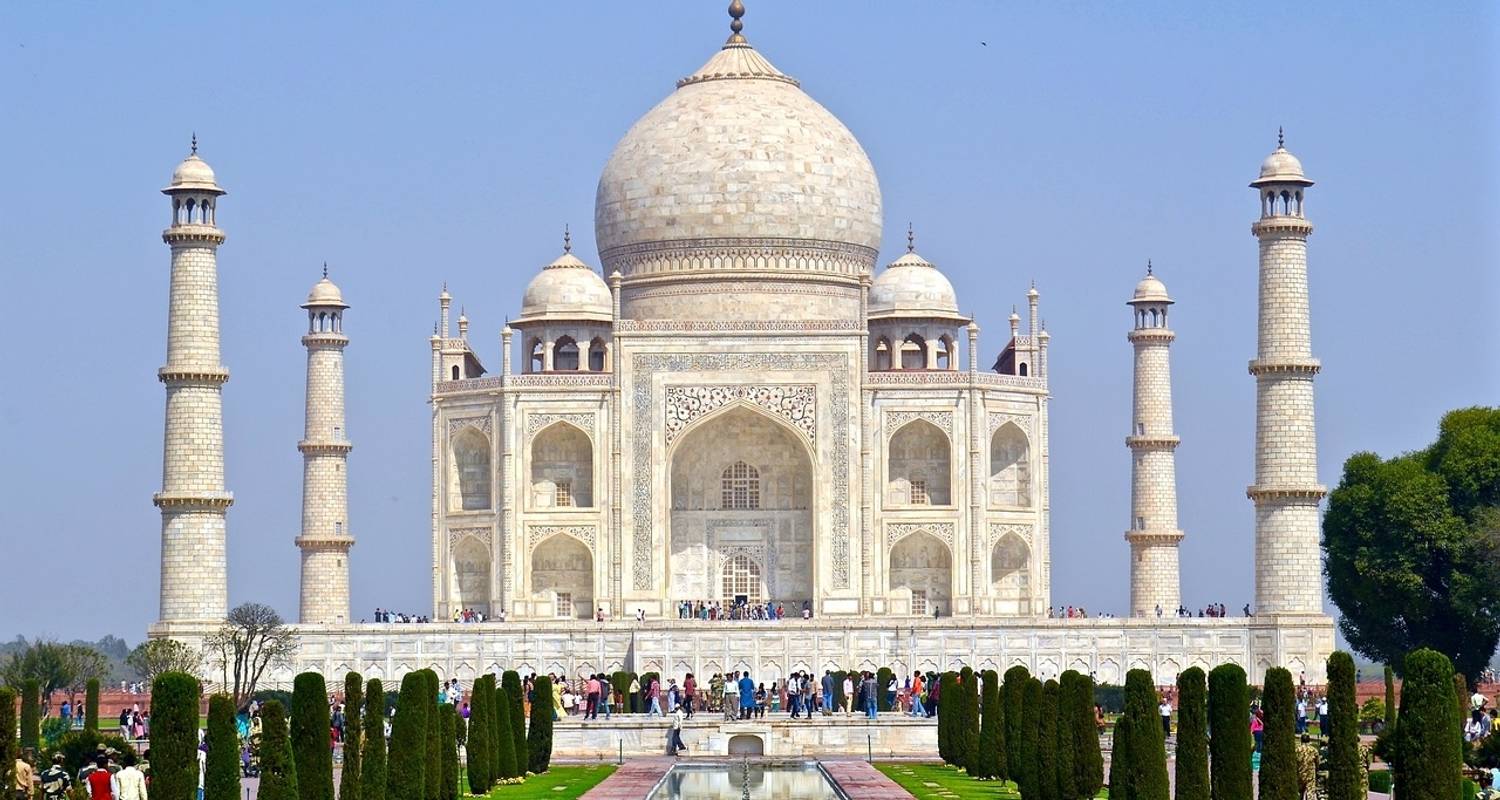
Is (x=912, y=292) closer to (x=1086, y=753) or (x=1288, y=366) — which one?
(x=1288, y=366)

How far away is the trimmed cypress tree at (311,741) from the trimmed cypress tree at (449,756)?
116 inches

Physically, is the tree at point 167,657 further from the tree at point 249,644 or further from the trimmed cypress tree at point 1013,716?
the trimmed cypress tree at point 1013,716

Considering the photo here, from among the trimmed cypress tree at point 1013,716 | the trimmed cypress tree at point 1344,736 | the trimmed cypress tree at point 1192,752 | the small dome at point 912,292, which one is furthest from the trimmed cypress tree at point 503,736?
the small dome at point 912,292

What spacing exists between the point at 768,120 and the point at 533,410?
538cm

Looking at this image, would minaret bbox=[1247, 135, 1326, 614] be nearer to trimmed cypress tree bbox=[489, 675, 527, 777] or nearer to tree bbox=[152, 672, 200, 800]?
trimmed cypress tree bbox=[489, 675, 527, 777]

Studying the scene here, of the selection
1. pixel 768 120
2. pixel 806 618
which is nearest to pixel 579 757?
pixel 806 618

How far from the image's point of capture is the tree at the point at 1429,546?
34.1 m

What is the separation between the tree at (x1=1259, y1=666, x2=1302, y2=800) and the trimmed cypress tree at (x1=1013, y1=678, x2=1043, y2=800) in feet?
13.3

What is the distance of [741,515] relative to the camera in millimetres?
38500

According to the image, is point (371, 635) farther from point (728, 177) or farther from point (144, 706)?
point (728, 177)

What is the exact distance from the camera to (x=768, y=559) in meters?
38.3

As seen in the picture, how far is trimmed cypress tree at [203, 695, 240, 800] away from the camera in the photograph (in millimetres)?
17172

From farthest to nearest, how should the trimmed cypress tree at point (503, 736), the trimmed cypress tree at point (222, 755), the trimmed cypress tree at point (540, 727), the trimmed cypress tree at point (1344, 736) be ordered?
1. the trimmed cypress tree at point (540, 727)
2. the trimmed cypress tree at point (503, 736)
3. the trimmed cypress tree at point (1344, 736)
4. the trimmed cypress tree at point (222, 755)

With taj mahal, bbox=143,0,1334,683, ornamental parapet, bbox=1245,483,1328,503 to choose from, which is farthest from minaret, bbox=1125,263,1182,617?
ornamental parapet, bbox=1245,483,1328,503
